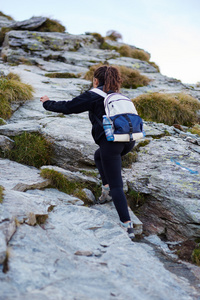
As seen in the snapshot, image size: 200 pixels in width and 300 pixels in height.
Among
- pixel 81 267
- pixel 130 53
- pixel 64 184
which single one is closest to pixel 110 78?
pixel 64 184

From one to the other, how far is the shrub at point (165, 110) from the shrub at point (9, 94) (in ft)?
14.7

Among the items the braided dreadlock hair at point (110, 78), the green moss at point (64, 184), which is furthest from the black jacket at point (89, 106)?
the green moss at point (64, 184)

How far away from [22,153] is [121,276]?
4213 millimetres

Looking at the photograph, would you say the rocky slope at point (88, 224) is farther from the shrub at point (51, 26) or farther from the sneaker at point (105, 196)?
the shrub at point (51, 26)

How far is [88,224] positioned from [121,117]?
177 centimetres

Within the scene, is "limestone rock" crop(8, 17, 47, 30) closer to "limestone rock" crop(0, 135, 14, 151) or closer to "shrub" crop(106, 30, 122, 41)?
"shrub" crop(106, 30, 122, 41)

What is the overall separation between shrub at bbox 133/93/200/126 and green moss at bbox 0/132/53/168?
17.2 ft

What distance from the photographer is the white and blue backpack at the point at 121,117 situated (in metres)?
3.88

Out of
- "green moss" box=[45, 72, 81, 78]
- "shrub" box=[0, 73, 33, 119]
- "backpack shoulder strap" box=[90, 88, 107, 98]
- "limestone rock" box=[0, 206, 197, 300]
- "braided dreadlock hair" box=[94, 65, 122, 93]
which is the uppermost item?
"braided dreadlock hair" box=[94, 65, 122, 93]

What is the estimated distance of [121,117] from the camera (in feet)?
12.9

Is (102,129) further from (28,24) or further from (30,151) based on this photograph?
(28,24)

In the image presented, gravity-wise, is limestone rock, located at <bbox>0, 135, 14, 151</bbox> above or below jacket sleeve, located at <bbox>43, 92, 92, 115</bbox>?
below

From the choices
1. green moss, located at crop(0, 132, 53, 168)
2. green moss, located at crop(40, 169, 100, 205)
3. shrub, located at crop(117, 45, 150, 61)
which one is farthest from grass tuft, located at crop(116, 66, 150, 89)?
green moss, located at crop(40, 169, 100, 205)

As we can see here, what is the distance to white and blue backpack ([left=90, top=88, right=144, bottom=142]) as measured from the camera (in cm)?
388
